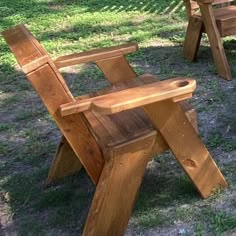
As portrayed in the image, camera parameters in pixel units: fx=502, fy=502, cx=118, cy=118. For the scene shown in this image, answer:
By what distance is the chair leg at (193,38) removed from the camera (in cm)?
463

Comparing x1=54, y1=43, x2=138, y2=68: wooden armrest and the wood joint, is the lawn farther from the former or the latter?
the wood joint

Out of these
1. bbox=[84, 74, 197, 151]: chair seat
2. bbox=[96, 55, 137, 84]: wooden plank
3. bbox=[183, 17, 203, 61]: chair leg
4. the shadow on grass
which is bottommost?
bbox=[183, 17, 203, 61]: chair leg

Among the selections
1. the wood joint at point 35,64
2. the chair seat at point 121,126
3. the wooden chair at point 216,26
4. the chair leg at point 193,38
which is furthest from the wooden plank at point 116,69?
the chair leg at point 193,38

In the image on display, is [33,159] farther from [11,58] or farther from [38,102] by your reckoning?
[11,58]

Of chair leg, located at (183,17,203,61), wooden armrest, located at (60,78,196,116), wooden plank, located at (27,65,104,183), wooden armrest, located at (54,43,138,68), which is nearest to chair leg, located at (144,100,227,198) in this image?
wooden armrest, located at (60,78,196,116)

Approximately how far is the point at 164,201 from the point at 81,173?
2.04 ft

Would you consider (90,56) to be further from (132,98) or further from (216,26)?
(216,26)

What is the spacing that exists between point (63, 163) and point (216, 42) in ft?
6.65

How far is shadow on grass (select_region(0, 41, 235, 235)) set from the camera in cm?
264

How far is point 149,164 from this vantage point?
121 inches

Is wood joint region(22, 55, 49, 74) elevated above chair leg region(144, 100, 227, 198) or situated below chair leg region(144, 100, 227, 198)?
above

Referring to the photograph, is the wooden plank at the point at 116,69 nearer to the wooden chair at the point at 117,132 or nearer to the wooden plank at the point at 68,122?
the wooden chair at the point at 117,132

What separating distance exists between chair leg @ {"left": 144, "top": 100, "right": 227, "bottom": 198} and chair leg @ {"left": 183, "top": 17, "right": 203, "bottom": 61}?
2262 millimetres

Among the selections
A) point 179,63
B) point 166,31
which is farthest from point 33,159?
point 166,31
